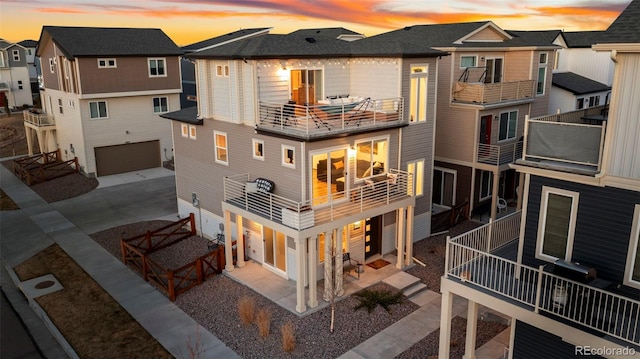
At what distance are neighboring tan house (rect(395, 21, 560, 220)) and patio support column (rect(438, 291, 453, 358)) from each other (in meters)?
12.3

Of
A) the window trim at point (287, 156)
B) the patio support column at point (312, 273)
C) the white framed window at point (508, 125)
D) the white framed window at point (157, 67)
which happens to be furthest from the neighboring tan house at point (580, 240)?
the white framed window at point (157, 67)

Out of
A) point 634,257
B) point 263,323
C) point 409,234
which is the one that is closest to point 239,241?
point 263,323

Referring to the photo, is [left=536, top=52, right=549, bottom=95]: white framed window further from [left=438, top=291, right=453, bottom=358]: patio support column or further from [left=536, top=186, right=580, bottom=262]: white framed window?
[left=438, top=291, right=453, bottom=358]: patio support column

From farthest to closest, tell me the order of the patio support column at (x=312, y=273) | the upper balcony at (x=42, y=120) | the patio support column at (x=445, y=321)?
the upper balcony at (x=42, y=120) → the patio support column at (x=312, y=273) → the patio support column at (x=445, y=321)

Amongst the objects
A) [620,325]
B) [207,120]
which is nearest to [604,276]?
[620,325]

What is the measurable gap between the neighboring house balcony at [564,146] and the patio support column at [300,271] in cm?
734

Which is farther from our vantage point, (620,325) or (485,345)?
(485,345)

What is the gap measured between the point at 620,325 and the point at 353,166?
1015 centimetres

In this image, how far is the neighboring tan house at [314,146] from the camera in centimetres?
1661

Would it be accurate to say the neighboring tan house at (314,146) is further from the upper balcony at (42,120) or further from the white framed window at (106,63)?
the upper balcony at (42,120)

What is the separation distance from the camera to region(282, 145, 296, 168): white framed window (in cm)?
1680

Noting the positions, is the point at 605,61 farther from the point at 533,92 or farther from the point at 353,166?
the point at 353,166

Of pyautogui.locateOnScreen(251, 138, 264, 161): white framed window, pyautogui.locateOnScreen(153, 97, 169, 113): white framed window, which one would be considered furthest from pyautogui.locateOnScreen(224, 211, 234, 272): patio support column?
pyautogui.locateOnScreen(153, 97, 169, 113): white framed window

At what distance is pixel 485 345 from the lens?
14.0 meters
